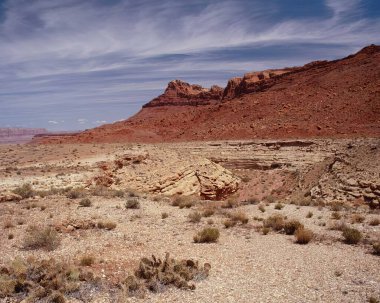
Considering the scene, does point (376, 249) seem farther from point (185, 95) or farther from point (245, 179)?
point (185, 95)

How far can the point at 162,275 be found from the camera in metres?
7.49

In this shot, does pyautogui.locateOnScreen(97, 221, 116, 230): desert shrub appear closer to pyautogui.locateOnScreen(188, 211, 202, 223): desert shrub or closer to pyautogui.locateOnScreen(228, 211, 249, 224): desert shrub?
pyautogui.locateOnScreen(188, 211, 202, 223): desert shrub

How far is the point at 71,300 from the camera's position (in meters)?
6.68

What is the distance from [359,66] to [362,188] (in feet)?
133

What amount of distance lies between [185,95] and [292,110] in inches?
1941

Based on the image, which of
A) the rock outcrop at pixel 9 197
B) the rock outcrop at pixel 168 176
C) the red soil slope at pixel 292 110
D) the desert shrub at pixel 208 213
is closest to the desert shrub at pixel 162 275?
the desert shrub at pixel 208 213

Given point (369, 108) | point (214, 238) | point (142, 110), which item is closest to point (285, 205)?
point (214, 238)

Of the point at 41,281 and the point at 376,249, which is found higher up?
the point at 41,281

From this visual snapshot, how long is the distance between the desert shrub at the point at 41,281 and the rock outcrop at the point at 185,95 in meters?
78.9

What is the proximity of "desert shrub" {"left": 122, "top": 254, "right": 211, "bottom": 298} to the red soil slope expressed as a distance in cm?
3197

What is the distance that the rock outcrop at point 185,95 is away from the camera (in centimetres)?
8812

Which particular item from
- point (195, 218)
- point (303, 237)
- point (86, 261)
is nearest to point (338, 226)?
point (303, 237)

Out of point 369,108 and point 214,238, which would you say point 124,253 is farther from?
point 369,108

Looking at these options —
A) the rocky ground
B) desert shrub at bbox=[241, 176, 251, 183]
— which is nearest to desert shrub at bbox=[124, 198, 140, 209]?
the rocky ground
